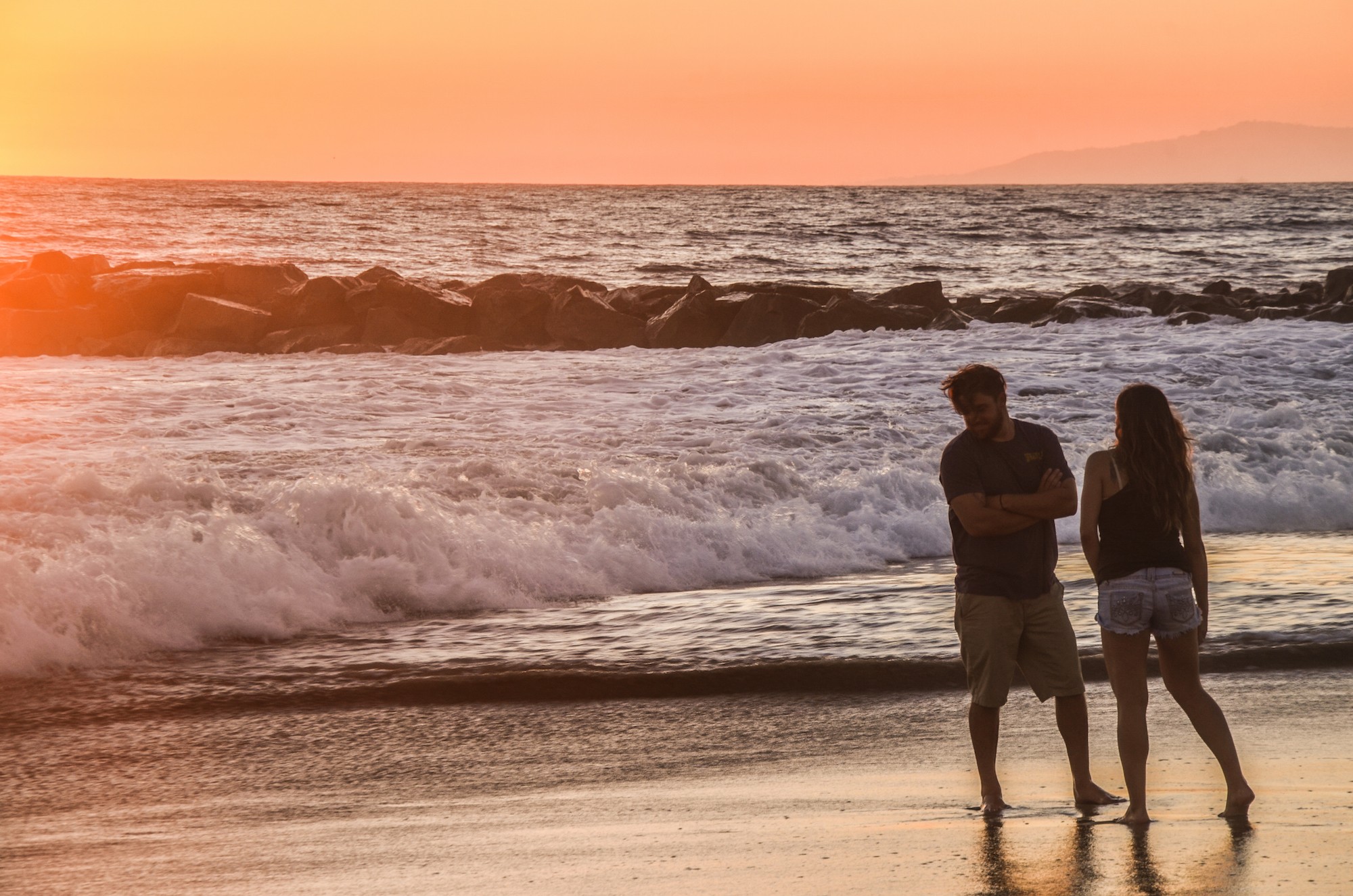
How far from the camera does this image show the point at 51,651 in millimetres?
7504

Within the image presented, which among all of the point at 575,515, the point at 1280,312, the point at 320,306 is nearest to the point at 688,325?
the point at 320,306

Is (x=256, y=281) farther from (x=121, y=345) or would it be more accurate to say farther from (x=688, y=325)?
(x=688, y=325)

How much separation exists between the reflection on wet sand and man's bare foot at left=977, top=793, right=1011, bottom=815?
0.26 metres

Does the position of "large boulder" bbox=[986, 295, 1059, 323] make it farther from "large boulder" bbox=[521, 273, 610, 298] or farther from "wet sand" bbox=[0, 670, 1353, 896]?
"wet sand" bbox=[0, 670, 1353, 896]

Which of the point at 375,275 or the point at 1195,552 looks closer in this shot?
the point at 1195,552

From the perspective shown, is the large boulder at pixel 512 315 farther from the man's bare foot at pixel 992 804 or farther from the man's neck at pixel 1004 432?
the man's bare foot at pixel 992 804

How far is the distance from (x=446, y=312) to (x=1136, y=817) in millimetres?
20011

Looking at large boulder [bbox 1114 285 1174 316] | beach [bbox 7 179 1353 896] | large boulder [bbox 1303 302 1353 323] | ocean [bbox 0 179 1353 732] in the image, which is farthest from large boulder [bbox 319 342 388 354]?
large boulder [bbox 1303 302 1353 323]

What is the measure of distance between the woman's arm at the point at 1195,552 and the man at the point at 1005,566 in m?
0.38

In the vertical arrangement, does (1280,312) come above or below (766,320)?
below

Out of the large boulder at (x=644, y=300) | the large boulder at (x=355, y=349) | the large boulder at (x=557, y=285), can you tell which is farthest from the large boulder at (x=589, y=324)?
the large boulder at (x=355, y=349)

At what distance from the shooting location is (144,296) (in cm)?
2333

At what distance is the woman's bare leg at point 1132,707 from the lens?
4.34m

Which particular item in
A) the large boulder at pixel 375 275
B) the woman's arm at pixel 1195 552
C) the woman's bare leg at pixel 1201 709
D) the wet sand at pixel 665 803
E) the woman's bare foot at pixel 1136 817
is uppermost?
the large boulder at pixel 375 275
